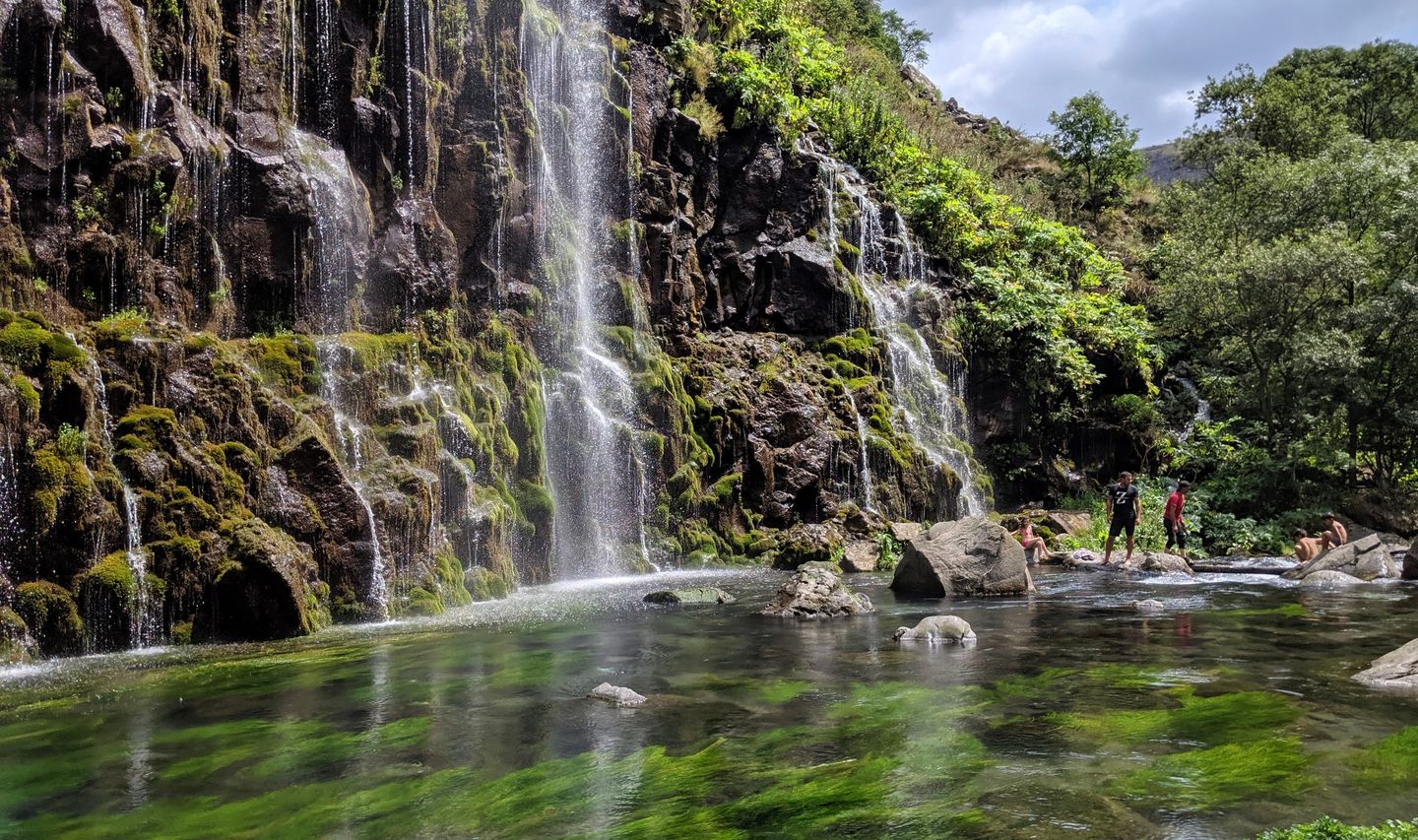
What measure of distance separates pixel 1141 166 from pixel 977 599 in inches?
1547

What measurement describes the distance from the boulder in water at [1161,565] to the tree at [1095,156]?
95.6 ft

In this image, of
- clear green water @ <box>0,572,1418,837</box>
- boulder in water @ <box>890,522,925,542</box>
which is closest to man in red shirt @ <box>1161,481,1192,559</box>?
boulder in water @ <box>890,522,925,542</box>

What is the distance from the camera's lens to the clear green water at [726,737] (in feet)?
15.9

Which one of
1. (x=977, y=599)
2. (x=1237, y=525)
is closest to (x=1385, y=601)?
(x=977, y=599)

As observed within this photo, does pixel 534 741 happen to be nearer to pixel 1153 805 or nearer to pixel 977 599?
pixel 1153 805

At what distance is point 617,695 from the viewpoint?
7754mm

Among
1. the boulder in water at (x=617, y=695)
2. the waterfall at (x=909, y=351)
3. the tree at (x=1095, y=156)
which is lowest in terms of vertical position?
the boulder in water at (x=617, y=695)

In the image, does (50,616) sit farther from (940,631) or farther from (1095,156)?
(1095,156)

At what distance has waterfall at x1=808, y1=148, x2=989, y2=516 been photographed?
2664 centimetres

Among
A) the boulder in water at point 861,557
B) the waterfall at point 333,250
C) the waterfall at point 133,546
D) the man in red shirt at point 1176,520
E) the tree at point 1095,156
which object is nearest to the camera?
the waterfall at point 133,546

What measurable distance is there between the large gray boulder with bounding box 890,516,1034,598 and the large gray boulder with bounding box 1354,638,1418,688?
734cm

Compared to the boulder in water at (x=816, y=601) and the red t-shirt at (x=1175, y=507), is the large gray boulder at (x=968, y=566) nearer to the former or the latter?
the boulder in water at (x=816, y=601)

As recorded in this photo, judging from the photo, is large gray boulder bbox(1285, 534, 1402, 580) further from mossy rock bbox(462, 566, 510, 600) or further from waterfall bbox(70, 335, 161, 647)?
waterfall bbox(70, 335, 161, 647)

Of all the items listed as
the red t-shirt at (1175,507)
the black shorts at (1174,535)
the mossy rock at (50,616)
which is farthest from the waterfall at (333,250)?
the black shorts at (1174,535)
